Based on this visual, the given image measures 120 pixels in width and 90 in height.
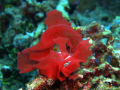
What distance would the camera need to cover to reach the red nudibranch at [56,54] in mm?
1601

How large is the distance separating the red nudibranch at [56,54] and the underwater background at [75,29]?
171 mm

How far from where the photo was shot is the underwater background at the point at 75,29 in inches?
67.7

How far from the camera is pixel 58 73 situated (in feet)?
5.22

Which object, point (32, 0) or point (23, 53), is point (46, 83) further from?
point (32, 0)

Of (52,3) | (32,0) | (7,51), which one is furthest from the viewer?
(52,3)

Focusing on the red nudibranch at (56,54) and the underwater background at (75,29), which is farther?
the underwater background at (75,29)

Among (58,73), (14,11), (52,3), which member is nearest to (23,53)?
(58,73)

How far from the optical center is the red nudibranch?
1601 mm

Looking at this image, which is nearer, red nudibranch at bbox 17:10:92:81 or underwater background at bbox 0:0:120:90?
red nudibranch at bbox 17:10:92:81

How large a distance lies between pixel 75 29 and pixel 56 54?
39.3 inches

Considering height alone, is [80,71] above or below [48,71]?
below

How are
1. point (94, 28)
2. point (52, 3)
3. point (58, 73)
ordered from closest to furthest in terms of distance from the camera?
point (58, 73) → point (94, 28) → point (52, 3)

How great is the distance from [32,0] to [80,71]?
3.28 m

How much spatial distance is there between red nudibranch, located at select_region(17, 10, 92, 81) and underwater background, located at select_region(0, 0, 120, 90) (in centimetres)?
17
